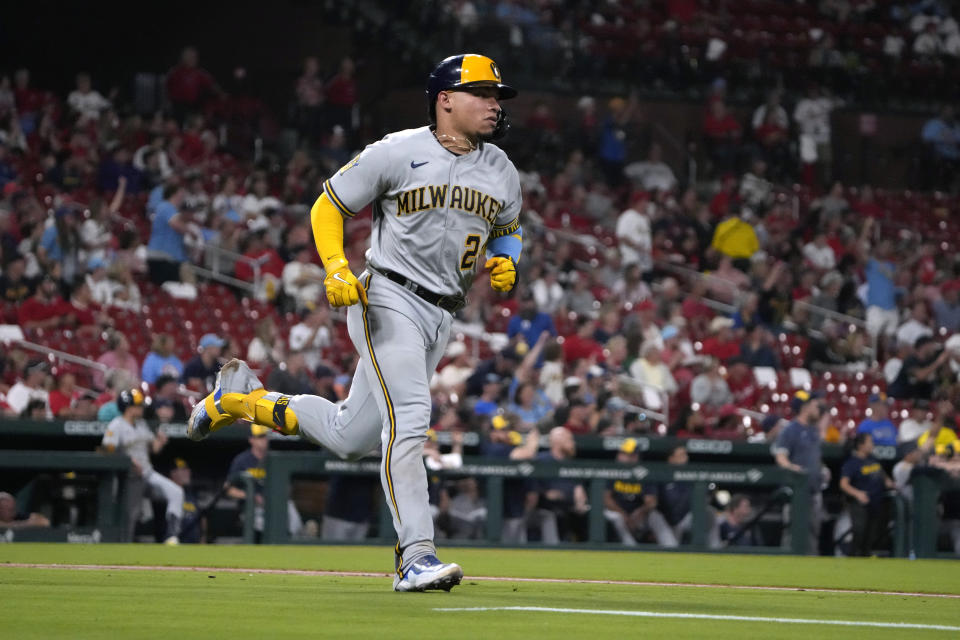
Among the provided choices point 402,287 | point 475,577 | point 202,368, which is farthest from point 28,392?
point 402,287

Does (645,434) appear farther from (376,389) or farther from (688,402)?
(376,389)

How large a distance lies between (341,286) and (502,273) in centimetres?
80

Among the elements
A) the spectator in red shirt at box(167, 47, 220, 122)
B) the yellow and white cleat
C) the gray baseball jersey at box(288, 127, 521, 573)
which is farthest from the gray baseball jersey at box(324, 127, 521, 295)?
the spectator in red shirt at box(167, 47, 220, 122)

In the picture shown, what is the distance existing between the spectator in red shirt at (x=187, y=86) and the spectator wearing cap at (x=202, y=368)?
6999mm

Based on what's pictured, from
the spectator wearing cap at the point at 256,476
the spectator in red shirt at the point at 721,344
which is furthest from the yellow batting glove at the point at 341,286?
the spectator in red shirt at the point at 721,344

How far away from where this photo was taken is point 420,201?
6.25 metres

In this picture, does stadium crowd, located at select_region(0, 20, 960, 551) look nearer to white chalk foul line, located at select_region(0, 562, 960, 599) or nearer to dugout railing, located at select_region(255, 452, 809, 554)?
dugout railing, located at select_region(255, 452, 809, 554)

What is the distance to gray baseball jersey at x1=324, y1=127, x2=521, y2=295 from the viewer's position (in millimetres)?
6211

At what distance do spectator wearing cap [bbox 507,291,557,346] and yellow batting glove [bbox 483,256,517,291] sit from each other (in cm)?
965

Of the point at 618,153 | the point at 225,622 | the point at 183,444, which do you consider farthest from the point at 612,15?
the point at 225,622

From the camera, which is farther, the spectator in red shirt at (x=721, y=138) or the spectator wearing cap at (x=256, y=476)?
the spectator in red shirt at (x=721, y=138)

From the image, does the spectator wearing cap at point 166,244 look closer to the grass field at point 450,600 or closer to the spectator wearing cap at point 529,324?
the spectator wearing cap at point 529,324

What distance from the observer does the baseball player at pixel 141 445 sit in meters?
12.2

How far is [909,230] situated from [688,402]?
7885 mm
